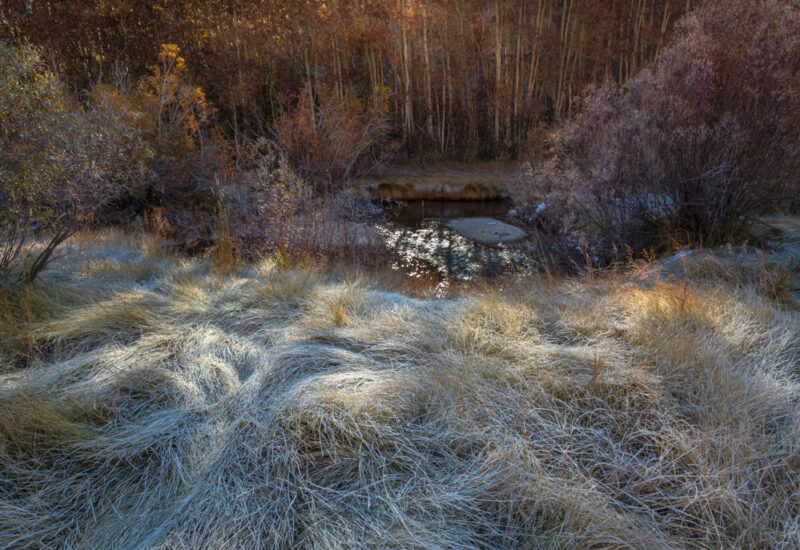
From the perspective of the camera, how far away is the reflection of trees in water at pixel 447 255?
6406mm

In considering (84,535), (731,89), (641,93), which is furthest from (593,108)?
(84,535)

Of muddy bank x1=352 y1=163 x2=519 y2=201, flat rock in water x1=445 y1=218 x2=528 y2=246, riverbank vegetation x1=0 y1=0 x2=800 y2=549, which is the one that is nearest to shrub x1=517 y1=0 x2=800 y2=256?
riverbank vegetation x1=0 y1=0 x2=800 y2=549

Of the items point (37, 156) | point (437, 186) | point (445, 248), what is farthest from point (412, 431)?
point (437, 186)

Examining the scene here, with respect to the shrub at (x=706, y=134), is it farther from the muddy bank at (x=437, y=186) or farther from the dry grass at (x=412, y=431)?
the muddy bank at (x=437, y=186)

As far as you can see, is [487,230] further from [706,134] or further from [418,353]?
[418,353]

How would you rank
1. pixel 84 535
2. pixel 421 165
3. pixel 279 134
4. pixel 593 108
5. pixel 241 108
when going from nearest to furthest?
pixel 84 535 → pixel 593 108 → pixel 279 134 → pixel 241 108 → pixel 421 165

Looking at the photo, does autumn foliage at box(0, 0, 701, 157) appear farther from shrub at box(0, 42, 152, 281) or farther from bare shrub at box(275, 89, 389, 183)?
shrub at box(0, 42, 152, 281)

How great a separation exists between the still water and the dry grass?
136 inches

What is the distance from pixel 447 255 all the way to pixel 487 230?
144 cm

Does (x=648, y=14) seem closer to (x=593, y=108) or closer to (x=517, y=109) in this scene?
(x=517, y=109)

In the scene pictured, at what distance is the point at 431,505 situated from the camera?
1595 millimetres

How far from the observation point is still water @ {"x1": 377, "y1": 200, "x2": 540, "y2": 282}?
253 inches

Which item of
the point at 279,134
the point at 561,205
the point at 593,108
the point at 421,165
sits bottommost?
the point at 421,165

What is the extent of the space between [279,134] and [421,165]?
17.3ft
